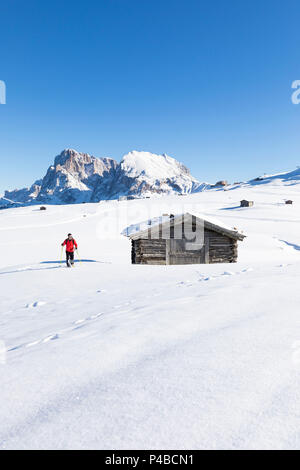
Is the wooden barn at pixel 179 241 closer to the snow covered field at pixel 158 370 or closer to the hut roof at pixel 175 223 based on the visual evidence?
the hut roof at pixel 175 223

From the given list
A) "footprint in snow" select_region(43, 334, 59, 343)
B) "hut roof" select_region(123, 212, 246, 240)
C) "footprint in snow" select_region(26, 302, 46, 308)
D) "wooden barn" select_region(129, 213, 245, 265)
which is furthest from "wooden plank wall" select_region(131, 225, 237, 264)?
"footprint in snow" select_region(43, 334, 59, 343)

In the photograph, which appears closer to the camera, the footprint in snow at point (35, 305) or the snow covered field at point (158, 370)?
the snow covered field at point (158, 370)

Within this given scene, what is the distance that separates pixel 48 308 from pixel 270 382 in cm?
521

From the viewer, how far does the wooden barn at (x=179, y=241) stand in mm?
16500

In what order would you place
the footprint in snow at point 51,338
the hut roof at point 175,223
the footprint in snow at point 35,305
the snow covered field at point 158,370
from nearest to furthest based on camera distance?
the snow covered field at point 158,370 < the footprint in snow at point 51,338 < the footprint in snow at point 35,305 < the hut roof at point 175,223

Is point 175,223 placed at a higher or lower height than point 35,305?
higher

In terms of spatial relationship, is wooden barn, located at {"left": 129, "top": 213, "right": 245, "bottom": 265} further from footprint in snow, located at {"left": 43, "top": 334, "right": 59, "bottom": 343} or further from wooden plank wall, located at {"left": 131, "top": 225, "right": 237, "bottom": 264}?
footprint in snow, located at {"left": 43, "top": 334, "right": 59, "bottom": 343}

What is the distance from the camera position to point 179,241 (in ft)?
54.7

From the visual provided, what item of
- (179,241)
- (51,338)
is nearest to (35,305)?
(51,338)

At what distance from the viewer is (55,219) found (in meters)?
47.1

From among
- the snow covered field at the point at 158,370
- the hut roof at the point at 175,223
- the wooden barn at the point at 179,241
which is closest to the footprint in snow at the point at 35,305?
the snow covered field at the point at 158,370

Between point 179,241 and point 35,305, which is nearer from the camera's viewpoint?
point 35,305

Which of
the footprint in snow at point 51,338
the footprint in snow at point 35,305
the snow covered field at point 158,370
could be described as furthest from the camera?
the footprint in snow at point 35,305

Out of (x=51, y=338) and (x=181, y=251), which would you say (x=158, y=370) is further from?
(x=181, y=251)
